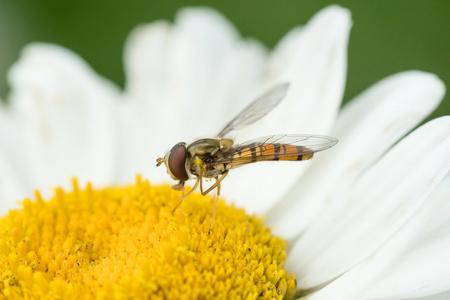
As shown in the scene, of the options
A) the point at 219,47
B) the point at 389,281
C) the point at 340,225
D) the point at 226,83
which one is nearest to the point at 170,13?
the point at 219,47

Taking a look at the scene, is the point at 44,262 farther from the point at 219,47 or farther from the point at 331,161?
the point at 219,47

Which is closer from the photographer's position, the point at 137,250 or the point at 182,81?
the point at 137,250

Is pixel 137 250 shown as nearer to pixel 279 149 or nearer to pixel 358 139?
pixel 279 149

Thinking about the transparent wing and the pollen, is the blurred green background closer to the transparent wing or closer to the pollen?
the transparent wing

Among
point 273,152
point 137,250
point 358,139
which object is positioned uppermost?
point 358,139

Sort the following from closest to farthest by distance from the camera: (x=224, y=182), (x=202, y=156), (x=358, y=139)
→ (x=202, y=156) < (x=358, y=139) < (x=224, y=182)

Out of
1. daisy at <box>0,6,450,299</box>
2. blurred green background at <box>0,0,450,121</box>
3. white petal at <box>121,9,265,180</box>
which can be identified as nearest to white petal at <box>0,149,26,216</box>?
daisy at <box>0,6,450,299</box>

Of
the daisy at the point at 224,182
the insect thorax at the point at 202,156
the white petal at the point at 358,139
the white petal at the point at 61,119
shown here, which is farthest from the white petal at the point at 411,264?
the white petal at the point at 61,119

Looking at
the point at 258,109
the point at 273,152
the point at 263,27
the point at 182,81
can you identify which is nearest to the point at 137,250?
the point at 273,152
